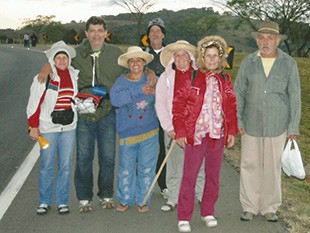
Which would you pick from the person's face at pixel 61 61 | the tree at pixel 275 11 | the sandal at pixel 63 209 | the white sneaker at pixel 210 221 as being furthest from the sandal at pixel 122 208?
the tree at pixel 275 11

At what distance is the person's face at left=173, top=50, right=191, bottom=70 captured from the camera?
5.59m

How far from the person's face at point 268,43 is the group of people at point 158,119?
1 centimetres

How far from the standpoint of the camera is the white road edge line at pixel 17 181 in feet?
19.7

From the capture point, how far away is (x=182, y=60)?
559cm

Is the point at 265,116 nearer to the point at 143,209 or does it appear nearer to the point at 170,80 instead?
the point at 170,80

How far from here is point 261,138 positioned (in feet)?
18.5

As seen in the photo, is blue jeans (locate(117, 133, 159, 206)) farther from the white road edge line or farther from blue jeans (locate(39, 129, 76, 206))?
the white road edge line

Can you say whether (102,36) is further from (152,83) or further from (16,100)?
(16,100)

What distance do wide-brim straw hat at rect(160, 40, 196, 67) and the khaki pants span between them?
3.57ft

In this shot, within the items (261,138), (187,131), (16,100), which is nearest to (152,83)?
(187,131)

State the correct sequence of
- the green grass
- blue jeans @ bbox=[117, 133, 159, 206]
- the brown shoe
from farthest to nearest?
blue jeans @ bbox=[117, 133, 159, 206], the brown shoe, the green grass

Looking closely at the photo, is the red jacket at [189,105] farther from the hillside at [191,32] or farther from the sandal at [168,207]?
the hillside at [191,32]

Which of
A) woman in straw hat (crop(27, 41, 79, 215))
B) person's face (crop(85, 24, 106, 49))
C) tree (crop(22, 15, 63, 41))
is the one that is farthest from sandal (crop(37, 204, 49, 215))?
tree (crop(22, 15, 63, 41))

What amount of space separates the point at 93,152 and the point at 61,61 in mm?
1034
